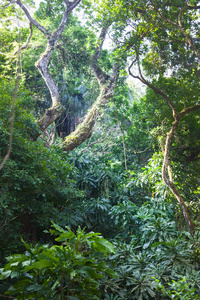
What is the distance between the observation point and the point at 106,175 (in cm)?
554

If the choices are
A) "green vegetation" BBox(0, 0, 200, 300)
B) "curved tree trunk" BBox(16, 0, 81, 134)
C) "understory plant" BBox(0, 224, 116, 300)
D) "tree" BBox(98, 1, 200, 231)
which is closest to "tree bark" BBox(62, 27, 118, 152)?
"green vegetation" BBox(0, 0, 200, 300)

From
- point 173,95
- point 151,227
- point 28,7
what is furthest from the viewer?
point 28,7

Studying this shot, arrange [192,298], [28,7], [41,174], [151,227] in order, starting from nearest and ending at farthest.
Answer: [192,298] → [151,227] → [41,174] → [28,7]

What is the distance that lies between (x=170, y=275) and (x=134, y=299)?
0.42m

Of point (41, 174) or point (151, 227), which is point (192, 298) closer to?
point (151, 227)

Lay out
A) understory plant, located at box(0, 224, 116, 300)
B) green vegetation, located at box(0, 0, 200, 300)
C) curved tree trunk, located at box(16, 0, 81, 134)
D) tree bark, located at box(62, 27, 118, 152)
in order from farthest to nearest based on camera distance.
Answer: tree bark, located at box(62, 27, 118, 152)
curved tree trunk, located at box(16, 0, 81, 134)
green vegetation, located at box(0, 0, 200, 300)
understory plant, located at box(0, 224, 116, 300)

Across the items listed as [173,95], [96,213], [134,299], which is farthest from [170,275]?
[173,95]

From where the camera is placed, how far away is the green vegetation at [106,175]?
6.72ft

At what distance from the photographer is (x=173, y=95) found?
5402 mm

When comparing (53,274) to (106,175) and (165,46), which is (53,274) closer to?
(106,175)

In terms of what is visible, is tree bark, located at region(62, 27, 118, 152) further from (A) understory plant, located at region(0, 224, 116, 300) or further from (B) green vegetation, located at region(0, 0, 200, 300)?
(A) understory plant, located at region(0, 224, 116, 300)

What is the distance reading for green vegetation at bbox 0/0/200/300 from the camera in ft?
6.72

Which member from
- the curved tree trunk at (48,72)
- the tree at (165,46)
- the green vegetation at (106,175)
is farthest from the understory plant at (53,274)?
the curved tree trunk at (48,72)

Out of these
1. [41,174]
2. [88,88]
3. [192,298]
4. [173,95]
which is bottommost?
[192,298]
